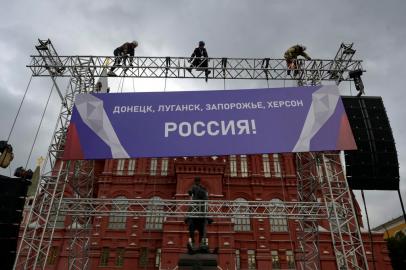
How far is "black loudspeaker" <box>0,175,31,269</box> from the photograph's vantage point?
948 cm

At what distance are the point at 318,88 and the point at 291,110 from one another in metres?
1.74

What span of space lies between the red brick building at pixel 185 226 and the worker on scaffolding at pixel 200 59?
12.4 meters

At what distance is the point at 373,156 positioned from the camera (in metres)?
13.7

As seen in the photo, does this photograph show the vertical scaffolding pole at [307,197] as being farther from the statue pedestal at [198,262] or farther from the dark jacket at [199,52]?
the statue pedestal at [198,262]

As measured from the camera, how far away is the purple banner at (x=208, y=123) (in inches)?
539

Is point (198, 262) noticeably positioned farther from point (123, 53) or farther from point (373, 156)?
point (123, 53)

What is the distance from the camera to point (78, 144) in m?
14.0

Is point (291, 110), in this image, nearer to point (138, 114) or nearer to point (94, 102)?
point (138, 114)

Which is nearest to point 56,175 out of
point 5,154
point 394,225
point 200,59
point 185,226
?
point 5,154

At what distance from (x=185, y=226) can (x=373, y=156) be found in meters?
15.6

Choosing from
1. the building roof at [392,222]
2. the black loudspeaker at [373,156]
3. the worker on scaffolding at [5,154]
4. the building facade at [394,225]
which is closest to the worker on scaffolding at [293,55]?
the black loudspeaker at [373,156]

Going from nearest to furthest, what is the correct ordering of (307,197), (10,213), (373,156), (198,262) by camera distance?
(198,262), (10,213), (373,156), (307,197)

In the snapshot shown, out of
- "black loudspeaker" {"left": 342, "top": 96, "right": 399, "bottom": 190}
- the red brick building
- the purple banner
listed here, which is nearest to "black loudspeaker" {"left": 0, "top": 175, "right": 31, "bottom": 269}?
the purple banner

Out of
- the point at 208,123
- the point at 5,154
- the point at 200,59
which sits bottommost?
the point at 5,154
